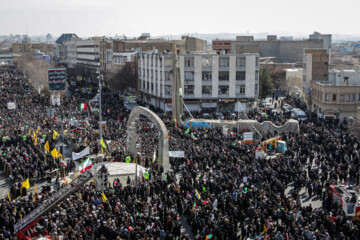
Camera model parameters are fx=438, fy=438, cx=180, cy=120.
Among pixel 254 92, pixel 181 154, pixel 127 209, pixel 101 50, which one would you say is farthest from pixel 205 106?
pixel 101 50

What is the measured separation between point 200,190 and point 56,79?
40145 mm

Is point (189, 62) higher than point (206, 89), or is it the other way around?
point (189, 62)

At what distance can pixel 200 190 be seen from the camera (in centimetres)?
2608

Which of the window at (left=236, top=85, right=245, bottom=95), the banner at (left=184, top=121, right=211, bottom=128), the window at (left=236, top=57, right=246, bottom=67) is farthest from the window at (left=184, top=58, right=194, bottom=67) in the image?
the banner at (left=184, top=121, right=211, bottom=128)

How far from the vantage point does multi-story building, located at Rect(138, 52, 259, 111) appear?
58.0 metres

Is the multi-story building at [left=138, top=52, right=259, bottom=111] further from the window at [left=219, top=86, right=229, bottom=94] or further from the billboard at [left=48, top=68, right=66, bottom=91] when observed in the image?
the billboard at [left=48, top=68, right=66, bottom=91]

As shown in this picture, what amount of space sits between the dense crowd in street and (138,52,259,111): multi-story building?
613 inches

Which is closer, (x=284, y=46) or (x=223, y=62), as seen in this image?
(x=223, y=62)

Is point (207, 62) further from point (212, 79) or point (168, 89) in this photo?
point (168, 89)

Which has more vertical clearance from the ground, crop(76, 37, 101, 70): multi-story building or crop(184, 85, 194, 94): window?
crop(76, 37, 101, 70): multi-story building

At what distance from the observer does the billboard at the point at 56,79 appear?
6034cm

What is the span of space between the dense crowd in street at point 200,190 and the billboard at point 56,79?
17.1 meters

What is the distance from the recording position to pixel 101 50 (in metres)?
99.1

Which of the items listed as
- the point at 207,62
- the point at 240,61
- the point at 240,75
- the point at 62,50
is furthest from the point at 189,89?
the point at 62,50
